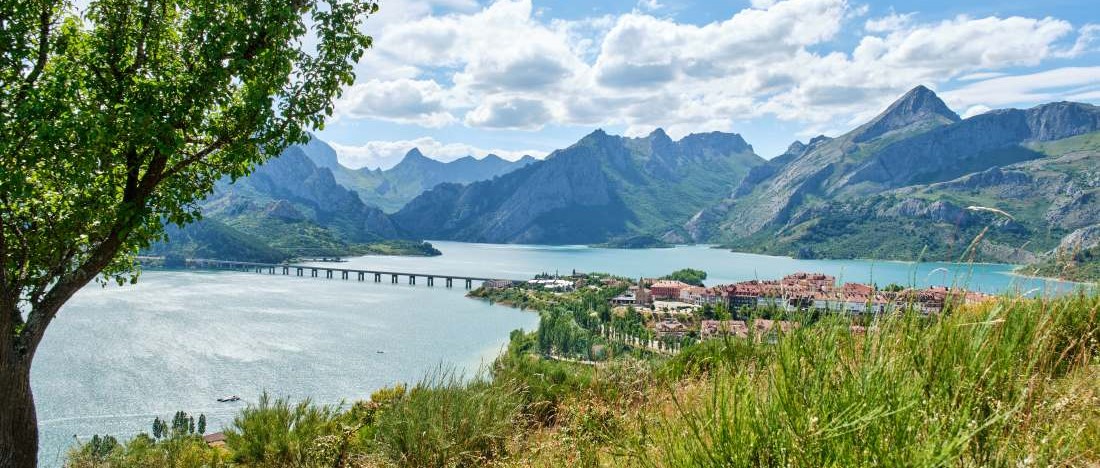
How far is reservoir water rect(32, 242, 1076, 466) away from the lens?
120 feet

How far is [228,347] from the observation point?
50719 millimetres

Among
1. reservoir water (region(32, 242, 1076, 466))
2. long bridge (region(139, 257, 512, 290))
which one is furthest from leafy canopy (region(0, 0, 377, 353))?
long bridge (region(139, 257, 512, 290))

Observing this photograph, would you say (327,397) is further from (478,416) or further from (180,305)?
(180,305)

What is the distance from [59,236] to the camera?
5.24 meters

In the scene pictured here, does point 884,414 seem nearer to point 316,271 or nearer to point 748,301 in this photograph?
point 748,301

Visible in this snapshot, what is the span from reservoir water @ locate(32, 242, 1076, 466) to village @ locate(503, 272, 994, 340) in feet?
40.3

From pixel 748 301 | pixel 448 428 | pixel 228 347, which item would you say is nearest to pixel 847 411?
pixel 448 428

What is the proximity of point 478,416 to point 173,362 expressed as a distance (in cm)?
4994

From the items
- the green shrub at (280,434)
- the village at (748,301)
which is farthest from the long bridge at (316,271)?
the green shrub at (280,434)

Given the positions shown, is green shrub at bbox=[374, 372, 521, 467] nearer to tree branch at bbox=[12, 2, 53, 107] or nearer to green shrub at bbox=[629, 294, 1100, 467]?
green shrub at bbox=[629, 294, 1100, 467]

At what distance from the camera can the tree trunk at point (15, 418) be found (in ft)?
15.7

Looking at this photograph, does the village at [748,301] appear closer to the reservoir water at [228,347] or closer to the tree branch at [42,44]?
the tree branch at [42,44]

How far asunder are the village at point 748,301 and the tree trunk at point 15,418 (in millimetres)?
5403

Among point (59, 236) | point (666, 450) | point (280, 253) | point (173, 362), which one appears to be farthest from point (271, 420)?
point (280, 253)
